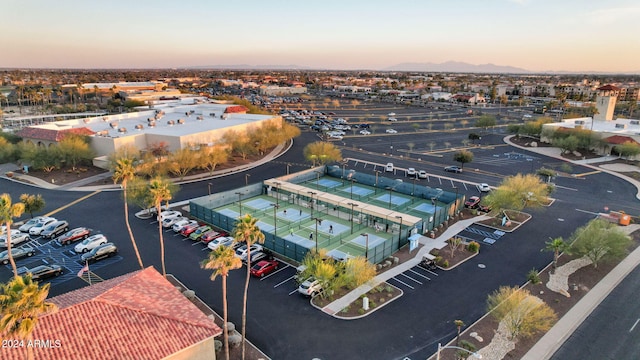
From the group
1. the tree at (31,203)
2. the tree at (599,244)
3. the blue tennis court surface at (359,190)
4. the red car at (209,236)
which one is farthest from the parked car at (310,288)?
the tree at (31,203)

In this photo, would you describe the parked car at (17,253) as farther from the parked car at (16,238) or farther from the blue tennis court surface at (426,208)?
the blue tennis court surface at (426,208)

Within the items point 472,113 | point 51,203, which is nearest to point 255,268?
point 51,203

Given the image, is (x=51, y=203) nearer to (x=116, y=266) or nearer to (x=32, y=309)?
(x=116, y=266)

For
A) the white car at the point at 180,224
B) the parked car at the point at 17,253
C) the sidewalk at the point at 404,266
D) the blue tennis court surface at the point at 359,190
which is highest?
the blue tennis court surface at the point at 359,190

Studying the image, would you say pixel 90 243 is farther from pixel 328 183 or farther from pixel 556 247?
pixel 556 247

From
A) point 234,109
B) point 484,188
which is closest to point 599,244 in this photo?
point 484,188

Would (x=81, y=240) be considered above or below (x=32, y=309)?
below
